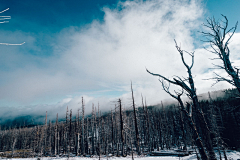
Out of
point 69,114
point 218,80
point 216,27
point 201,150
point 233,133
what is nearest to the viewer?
point 201,150

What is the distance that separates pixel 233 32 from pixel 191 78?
9.12 ft

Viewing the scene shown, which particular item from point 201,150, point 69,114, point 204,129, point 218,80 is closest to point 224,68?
point 218,80

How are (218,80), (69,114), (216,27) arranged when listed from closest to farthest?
(218,80) → (216,27) → (69,114)

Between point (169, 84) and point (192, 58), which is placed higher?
point (192, 58)

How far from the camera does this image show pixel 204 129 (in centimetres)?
512

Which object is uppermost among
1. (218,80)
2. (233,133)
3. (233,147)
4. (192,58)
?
(192,58)

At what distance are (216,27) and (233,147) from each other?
41432 millimetres

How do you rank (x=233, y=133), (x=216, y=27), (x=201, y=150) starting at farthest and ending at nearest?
1. (x=233, y=133)
2. (x=216, y=27)
3. (x=201, y=150)

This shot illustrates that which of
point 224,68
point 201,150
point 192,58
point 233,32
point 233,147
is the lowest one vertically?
point 233,147

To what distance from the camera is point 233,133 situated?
3153 cm

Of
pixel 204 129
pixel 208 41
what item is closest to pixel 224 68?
pixel 208 41

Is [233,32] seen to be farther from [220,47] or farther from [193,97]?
[193,97]

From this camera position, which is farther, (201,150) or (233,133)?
(233,133)

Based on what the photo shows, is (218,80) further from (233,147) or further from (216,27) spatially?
(233,147)
